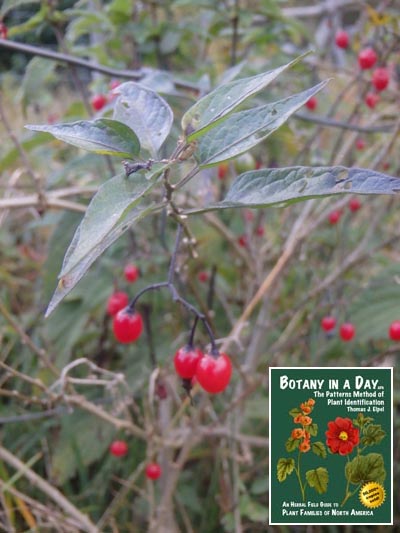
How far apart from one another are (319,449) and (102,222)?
1.50ft

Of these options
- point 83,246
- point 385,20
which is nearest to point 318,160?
point 385,20

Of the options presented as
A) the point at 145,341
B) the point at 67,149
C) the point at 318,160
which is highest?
the point at 67,149

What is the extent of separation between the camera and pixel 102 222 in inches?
18.0

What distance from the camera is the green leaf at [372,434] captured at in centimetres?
76

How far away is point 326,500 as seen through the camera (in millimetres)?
763

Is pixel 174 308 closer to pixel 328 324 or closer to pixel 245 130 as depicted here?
pixel 328 324

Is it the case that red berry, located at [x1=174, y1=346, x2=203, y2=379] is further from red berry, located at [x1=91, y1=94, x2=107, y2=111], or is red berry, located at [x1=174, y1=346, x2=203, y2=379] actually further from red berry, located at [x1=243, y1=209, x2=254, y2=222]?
red berry, located at [x1=91, y1=94, x2=107, y2=111]

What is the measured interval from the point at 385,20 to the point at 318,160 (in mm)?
351

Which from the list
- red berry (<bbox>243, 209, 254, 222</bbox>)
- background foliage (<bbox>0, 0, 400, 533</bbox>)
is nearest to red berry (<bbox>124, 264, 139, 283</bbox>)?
background foliage (<bbox>0, 0, 400, 533</bbox>)

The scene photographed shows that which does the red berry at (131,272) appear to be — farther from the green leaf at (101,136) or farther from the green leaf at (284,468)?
the green leaf at (101,136)

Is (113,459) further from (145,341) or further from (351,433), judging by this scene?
(351,433)

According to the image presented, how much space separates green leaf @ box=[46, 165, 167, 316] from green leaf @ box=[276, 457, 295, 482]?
414mm

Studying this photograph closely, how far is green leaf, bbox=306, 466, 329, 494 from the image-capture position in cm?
76

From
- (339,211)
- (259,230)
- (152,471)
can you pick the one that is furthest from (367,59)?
(152,471)
